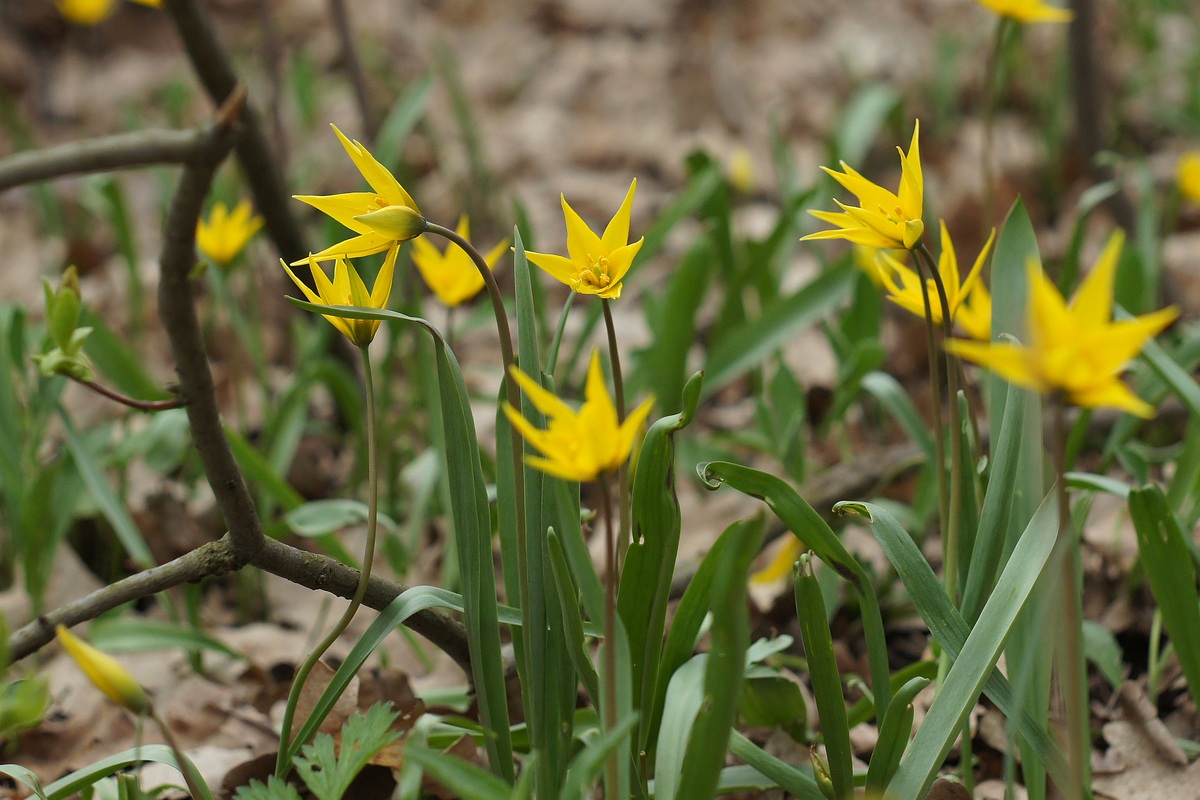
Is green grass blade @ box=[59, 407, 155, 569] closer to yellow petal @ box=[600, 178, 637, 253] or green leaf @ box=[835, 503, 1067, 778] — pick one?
yellow petal @ box=[600, 178, 637, 253]

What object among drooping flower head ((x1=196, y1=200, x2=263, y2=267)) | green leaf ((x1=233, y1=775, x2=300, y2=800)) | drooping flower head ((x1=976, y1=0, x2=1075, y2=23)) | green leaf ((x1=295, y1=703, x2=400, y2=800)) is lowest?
green leaf ((x1=233, y1=775, x2=300, y2=800))

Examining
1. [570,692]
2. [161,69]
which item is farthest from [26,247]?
[570,692]

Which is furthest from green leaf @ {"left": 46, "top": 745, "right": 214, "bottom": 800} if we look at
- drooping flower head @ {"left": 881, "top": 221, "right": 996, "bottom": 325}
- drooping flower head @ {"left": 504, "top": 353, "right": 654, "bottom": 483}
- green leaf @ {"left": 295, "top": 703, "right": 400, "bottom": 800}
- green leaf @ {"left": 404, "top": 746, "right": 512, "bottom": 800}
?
drooping flower head @ {"left": 881, "top": 221, "right": 996, "bottom": 325}

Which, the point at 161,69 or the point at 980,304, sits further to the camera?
the point at 161,69

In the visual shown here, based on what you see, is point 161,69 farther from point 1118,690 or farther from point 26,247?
point 1118,690

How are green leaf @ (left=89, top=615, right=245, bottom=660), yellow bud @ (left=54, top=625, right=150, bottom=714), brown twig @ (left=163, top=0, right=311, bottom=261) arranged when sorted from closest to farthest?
1. yellow bud @ (left=54, top=625, right=150, bottom=714)
2. green leaf @ (left=89, top=615, right=245, bottom=660)
3. brown twig @ (left=163, top=0, right=311, bottom=261)

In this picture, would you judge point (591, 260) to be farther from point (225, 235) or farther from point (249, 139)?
point (249, 139)
